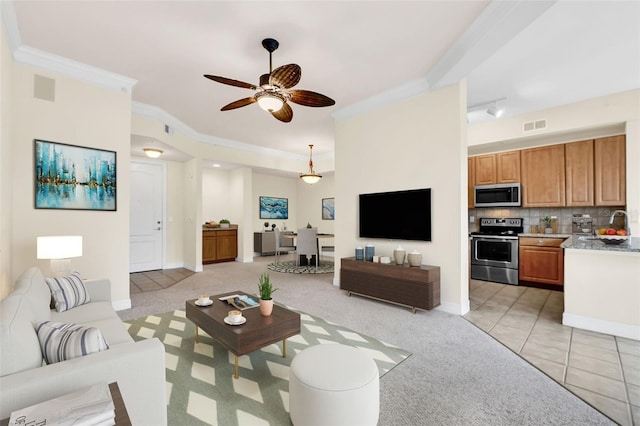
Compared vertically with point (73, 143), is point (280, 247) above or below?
below

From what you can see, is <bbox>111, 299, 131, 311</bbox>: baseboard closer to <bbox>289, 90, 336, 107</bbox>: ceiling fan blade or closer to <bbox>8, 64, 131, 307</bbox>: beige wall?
<bbox>8, 64, 131, 307</bbox>: beige wall

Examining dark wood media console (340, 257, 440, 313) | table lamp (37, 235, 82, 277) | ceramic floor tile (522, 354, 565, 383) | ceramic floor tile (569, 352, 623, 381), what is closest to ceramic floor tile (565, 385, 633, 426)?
ceramic floor tile (522, 354, 565, 383)

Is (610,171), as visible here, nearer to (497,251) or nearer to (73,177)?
(497,251)

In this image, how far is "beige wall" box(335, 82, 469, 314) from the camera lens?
3553mm

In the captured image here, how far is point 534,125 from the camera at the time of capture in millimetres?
4730

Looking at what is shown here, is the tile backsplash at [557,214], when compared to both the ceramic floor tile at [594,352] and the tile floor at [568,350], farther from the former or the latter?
the ceramic floor tile at [594,352]

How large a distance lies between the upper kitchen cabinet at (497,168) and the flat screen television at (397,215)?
2413 mm

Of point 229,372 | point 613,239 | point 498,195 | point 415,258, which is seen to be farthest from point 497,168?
point 229,372

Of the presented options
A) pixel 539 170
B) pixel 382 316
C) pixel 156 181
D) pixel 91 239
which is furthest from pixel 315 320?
pixel 156 181

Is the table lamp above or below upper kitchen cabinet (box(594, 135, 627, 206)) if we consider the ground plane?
below

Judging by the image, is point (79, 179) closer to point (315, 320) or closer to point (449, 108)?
point (315, 320)

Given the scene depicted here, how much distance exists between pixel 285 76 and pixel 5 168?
2.78 metres

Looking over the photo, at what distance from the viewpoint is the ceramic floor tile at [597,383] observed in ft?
6.39

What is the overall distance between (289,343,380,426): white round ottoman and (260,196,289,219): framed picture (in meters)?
7.58
